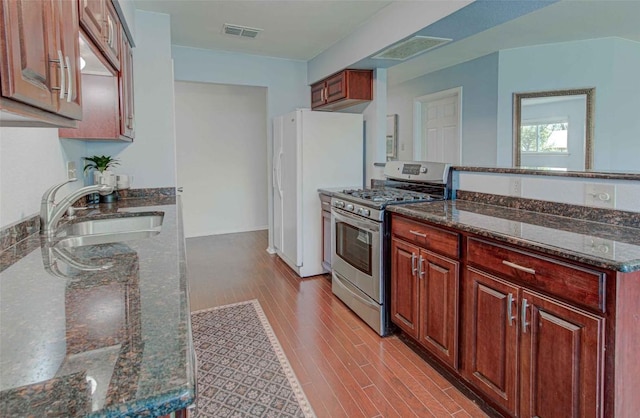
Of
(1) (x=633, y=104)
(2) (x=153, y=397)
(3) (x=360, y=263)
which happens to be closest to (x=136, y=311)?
(2) (x=153, y=397)

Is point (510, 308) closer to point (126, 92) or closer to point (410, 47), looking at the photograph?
point (410, 47)

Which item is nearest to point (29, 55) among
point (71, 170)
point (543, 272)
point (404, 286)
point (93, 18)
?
point (93, 18)

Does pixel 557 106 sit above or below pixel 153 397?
above

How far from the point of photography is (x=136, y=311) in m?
0.83

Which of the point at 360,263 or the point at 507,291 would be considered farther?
the point at 360,263

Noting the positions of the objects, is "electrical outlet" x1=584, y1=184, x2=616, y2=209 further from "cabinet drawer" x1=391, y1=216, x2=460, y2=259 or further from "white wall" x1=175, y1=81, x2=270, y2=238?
"white wall" x1=175, y1=81, x2=270, y2=238

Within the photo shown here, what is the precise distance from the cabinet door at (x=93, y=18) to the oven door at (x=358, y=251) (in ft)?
6.23

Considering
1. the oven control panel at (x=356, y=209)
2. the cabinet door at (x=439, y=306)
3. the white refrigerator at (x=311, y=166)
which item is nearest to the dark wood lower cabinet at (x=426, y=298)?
the cabinet door at (x=439, y=306)

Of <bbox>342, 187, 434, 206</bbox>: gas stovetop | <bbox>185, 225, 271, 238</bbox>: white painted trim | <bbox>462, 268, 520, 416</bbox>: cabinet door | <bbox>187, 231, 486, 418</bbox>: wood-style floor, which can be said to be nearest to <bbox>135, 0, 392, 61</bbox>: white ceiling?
<bbox>342, 187, 434, 206</bbox>: gas stovetop

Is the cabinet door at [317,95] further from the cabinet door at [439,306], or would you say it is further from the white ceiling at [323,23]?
the cabinet door at [439,306]

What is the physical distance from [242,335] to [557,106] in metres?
4.36

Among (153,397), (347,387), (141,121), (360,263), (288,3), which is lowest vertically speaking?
(347,387)

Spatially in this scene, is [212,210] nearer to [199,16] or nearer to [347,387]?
[199,16]

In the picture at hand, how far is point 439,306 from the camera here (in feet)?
6.88
